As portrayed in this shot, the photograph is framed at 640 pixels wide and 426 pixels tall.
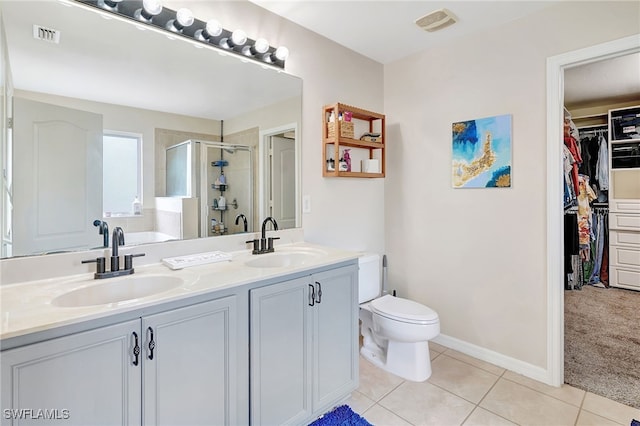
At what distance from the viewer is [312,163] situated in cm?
240

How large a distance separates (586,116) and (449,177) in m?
3.33

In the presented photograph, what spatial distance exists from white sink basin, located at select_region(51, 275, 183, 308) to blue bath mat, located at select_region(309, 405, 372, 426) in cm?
107

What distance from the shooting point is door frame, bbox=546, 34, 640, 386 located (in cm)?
201

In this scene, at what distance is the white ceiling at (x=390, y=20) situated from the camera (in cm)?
203

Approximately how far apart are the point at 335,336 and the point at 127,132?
155cm

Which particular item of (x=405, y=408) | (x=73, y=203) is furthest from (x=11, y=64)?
(x=405, y=408)

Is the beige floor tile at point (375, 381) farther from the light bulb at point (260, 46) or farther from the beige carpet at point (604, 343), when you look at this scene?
the light bulb at point (260, 46)

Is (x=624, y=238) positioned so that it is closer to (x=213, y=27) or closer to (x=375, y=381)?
(x=375, y=381)

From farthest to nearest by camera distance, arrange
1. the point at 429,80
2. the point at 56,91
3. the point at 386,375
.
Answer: the point at 429,80 → the point at 386,375 → the point at 56,91

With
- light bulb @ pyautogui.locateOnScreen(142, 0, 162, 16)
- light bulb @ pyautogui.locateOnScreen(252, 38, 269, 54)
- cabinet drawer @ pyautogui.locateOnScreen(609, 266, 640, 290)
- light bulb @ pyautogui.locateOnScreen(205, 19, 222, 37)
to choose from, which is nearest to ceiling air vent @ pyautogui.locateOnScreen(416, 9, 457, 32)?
light bulb @ pyautogui.locateOnScreen(252, 38, 269, 54)

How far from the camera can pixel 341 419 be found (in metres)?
1.72

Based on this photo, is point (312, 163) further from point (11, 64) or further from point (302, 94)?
point (11, 64)

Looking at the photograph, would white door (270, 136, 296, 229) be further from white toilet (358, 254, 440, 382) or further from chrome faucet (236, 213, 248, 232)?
white toilet (358, 254, 440, 382)

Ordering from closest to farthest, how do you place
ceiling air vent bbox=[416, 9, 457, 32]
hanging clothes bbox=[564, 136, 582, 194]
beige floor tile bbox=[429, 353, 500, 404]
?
beige floor tile bbox=[429, 353, 500, 404] → ceiling air vent bbox=[416, 9, 457, 32] → hanging clothes bbox=[564, 136, 582, 194]
